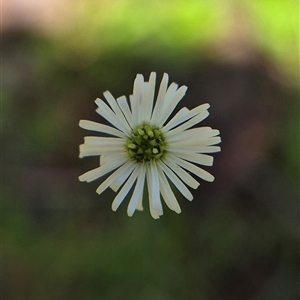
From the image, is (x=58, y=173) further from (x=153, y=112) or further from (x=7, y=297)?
(x=153, y=112)

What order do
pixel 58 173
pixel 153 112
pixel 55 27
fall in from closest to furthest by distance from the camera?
pixel 153 112
pixel 58 173
pixel 55 27

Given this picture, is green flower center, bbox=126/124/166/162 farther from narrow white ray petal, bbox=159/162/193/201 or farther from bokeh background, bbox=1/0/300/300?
bokeh background, bbox=1/0/300/300

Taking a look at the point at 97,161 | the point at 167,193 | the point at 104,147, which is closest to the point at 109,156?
the point at 104,147

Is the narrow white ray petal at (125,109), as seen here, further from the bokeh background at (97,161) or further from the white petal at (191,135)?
the bokeh background at (97,161)

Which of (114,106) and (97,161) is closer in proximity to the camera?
(114,106)

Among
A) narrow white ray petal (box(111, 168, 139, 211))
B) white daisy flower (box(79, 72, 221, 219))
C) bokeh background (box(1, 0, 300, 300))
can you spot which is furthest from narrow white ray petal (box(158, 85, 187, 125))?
bokeh background (box(1, 0, 300, 300))

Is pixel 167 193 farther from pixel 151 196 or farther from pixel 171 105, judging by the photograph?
pixel 171 105

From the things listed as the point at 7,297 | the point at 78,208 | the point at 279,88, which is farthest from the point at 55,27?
the point at 7,297
